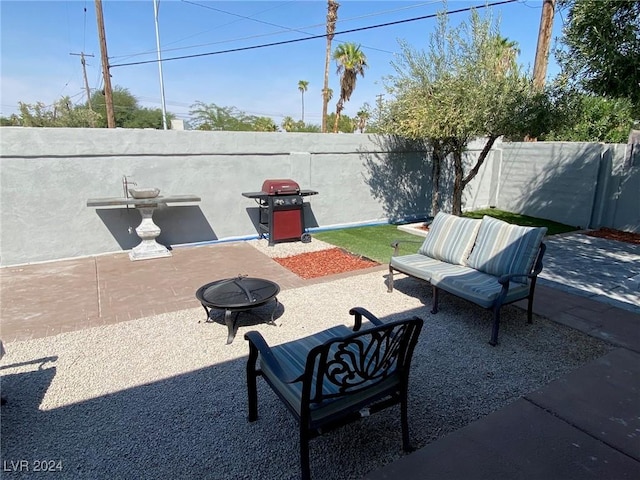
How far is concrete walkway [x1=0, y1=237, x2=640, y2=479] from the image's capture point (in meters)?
2.07

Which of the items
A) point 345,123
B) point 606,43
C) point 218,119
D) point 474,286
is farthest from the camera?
point 345,123

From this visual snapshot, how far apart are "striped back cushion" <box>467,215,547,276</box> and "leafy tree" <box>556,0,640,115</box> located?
2649 millimetres

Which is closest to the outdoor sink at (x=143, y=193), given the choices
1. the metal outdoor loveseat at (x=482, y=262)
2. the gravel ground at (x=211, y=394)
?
the gravel ground at (x=211, y=394)

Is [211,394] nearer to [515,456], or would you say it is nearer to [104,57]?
[515,456]

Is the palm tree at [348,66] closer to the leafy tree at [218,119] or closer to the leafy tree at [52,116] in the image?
the leafy tree at [218,119]

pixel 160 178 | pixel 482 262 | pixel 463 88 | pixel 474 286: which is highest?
pixel 463 88

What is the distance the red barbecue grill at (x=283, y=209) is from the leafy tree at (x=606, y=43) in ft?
15.8

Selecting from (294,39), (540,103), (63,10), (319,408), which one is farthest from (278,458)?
(63,10)

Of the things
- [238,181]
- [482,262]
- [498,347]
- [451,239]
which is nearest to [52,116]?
[238,181]

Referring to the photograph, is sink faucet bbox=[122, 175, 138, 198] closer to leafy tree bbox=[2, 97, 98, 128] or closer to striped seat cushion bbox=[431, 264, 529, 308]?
striped seat cushion bbox=[431, 264, 529, 308]

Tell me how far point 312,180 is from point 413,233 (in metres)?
2.69

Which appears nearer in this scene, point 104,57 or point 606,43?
point 606,43

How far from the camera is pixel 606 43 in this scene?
181 inches

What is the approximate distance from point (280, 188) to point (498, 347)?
4.88 meters
